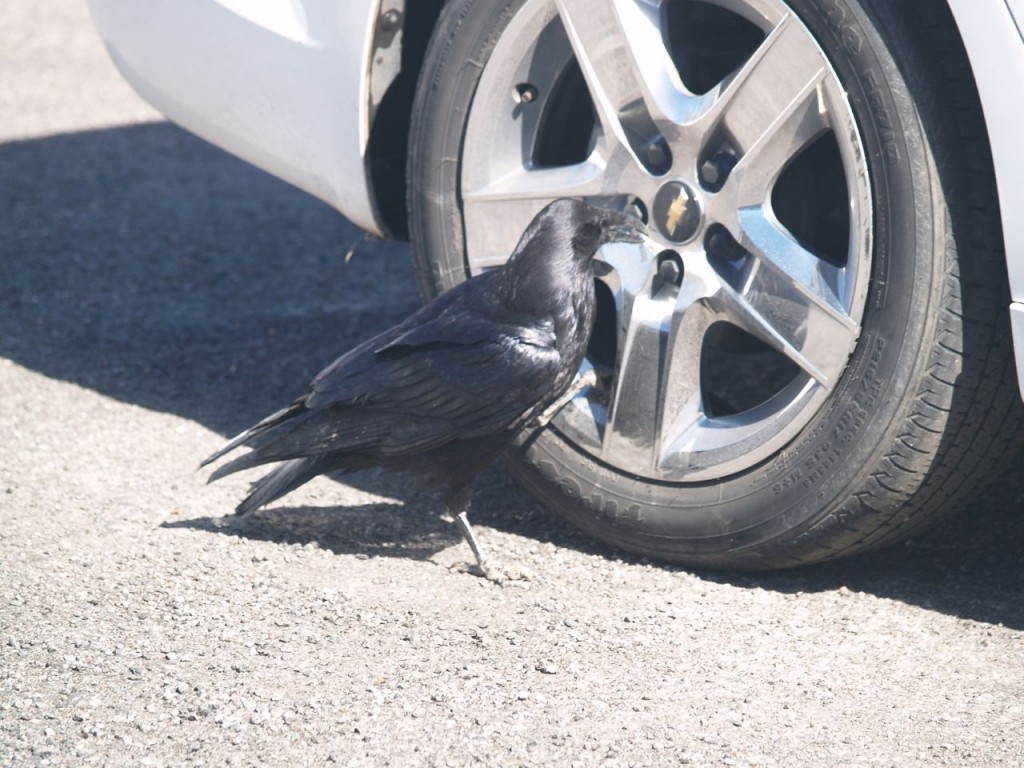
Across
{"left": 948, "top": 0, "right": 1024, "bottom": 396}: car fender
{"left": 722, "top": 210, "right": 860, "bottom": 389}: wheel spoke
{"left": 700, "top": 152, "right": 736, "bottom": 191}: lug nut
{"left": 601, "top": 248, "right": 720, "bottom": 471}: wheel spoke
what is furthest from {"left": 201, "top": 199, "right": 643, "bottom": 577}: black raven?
{"left": 948, "top": 0, "right": 1024, "bottom": 396}: car fender

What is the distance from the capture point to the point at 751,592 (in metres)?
3.30

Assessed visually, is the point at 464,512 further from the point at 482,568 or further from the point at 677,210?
the point at 677,210

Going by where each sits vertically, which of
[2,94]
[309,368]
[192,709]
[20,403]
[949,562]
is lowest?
[2,94]

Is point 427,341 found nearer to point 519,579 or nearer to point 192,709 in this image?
point 519,579

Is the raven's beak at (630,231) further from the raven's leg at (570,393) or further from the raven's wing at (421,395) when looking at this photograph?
the raven's leg at (570,393)

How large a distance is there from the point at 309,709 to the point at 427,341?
1.18 m

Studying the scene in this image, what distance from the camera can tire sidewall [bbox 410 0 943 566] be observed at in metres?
2.87

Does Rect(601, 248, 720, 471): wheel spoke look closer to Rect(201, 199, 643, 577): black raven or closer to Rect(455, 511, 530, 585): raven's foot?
Rect(201, 199, 643, 577): black raven

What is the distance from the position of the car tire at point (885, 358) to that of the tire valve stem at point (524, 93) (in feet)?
0.58

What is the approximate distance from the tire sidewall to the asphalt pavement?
17 cm

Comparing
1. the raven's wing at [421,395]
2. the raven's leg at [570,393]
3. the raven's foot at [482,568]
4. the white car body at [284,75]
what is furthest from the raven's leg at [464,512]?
the white car body at [284,75]

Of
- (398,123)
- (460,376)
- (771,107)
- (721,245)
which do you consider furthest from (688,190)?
(398,123)

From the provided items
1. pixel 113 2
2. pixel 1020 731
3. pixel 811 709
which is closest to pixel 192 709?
pixel 811 709

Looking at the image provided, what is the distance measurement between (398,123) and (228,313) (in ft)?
6.43
